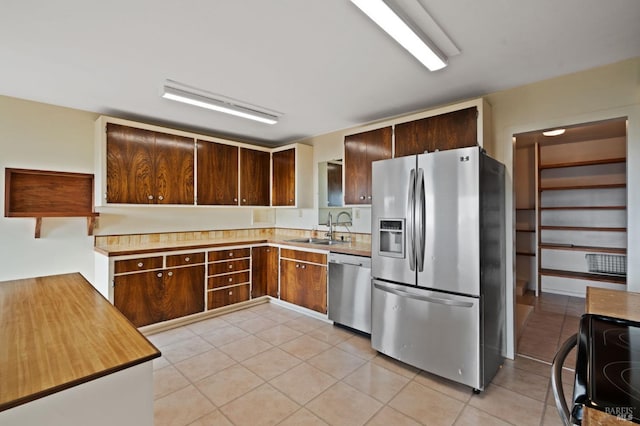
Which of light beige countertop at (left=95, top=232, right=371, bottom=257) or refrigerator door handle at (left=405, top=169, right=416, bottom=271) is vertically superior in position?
refrigerator door handle at (left=405, top=169, right=416, bottom=271)

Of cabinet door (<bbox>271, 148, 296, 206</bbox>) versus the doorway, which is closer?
the doorway

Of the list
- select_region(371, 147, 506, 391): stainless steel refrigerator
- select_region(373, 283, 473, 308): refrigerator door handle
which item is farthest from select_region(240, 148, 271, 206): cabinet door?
select_region(373, 283, 473, 308): refrigerator door handle

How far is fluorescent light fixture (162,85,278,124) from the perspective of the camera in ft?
8.95

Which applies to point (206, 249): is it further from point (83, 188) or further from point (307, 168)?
point (307, 168)

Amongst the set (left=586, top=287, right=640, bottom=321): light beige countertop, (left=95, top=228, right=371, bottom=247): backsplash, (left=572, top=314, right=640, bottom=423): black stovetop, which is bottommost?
(left=586, top=287, right=640, bottom=321): light beige countertop

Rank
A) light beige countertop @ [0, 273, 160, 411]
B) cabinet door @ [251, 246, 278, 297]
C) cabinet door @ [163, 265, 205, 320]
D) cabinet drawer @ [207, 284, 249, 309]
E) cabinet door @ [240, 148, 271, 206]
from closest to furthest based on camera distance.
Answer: light beige countertop @ [0, 273, 160, 411] < cabinet door @ [163, 265, 205, 320] < cabinet drawer @ [207, 284, 249, 309] < cabinet door @ [251, 246, 278, 297] < cabinet door @ [240, 148, 271, 206]

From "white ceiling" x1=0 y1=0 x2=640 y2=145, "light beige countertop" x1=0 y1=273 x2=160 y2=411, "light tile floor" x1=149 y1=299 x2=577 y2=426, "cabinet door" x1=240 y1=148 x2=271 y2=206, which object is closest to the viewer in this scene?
"light beige countertop" x1=0 y1=273 x2=160 y2=411

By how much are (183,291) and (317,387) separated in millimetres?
2023

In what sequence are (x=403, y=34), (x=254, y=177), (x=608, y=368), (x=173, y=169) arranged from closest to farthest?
(x=608, y=368) < (x=403, y=34) < (x=173, y=169) < (x=254, y=177)

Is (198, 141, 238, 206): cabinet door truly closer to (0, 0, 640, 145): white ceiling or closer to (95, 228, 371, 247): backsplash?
(95, 228, 371, 247): backsplash

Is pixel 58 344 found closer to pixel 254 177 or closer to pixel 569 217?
pixel 254 177

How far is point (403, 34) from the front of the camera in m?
1.83

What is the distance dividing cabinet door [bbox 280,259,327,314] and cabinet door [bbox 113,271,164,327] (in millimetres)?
1481

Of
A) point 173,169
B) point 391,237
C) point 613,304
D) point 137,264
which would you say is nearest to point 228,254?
point 137,264
